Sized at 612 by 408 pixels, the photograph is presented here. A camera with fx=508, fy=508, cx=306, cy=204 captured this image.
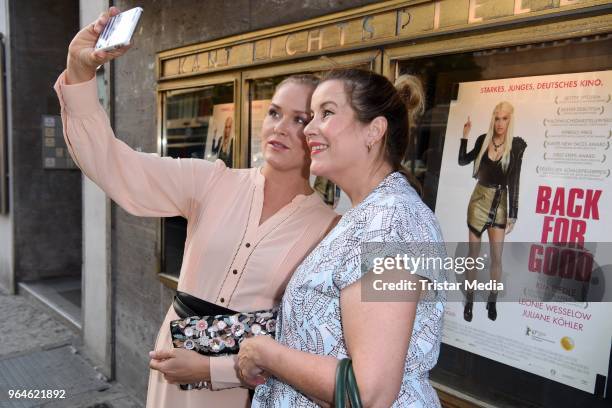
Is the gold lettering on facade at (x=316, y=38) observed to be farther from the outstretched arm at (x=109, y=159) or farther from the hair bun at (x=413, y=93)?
the outstretched arm at (x=109, y=159)

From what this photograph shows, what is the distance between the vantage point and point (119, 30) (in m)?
1.42

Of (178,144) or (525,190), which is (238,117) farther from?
(525,190)

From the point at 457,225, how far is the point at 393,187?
3.35 ft

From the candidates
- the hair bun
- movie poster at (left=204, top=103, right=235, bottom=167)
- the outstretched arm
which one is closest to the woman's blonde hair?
the hair bun

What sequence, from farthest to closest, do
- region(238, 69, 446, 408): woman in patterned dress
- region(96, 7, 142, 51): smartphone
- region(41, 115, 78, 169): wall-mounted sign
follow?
1. region(41, 115, 78, 169): wall-mounted sign
2. region(96, 7, 142, 51): smartphone
3. region(238, 69, 446, 408): woman in patterned dress

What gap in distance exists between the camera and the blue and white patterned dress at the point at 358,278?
118 cm

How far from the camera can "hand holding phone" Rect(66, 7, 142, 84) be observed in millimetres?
1522

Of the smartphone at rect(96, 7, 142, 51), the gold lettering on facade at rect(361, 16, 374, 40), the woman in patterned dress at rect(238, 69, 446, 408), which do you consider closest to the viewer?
the woman in patterned dress at rect(238, 69, 446, 408)

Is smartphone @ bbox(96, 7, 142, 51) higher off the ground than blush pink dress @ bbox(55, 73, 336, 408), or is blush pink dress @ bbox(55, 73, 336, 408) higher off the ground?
smartphone @ bbox(96, 7, 142, 51)

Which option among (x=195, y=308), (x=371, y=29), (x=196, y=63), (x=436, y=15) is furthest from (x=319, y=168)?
(x=196, y=63)

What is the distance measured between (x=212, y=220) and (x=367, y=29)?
1.22 m

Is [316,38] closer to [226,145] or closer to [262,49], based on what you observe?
[262,49]

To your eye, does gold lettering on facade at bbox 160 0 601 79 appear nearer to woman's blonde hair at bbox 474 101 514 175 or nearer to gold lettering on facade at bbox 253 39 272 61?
gold lettering on facade at bbox 253 39 272 61

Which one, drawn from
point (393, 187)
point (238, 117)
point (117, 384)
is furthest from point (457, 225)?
point (117, 384)
